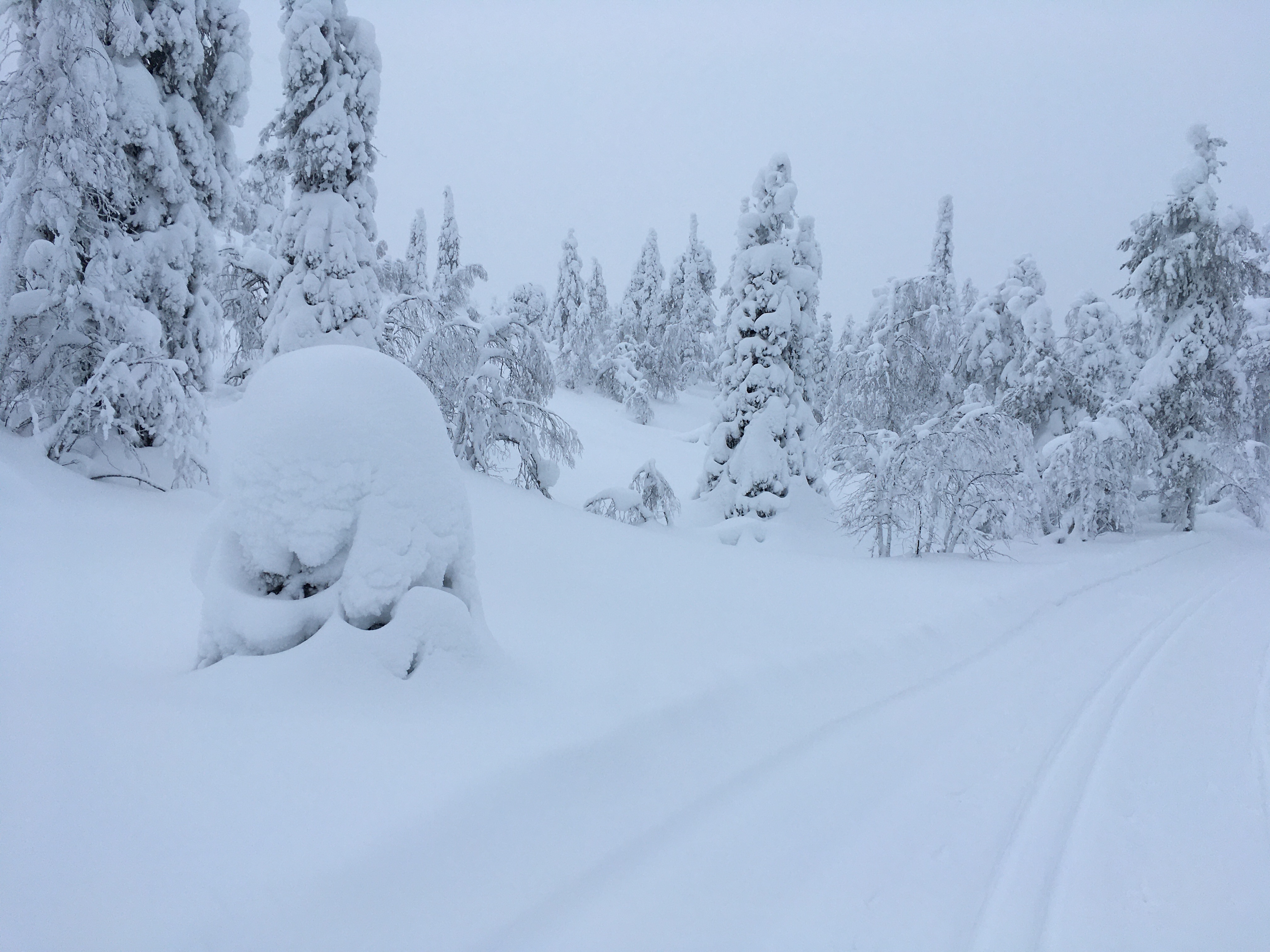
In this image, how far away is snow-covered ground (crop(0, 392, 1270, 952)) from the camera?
3135 mm

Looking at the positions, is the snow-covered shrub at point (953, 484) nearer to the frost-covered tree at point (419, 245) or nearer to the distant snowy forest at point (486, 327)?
the distant snowy forest at point (486, 327)

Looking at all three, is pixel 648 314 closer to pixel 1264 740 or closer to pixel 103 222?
pixel 103 222

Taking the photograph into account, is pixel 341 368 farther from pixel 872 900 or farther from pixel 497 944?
pixel 872 900

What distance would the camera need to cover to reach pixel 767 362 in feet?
60.3

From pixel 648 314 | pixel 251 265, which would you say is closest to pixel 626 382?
pixel 648 314

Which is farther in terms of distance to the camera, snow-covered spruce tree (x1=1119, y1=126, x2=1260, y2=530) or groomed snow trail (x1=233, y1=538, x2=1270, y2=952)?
snow-covered spruce tree (x1=1119, y1=126, x2=1260, y2=530)

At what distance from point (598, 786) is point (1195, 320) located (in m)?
24.6

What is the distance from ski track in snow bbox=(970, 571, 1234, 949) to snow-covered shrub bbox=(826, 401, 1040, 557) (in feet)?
23.2

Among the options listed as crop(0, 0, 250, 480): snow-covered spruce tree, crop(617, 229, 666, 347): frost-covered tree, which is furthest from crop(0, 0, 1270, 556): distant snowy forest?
crop(617, 229, 666, 347): frost-covered tree

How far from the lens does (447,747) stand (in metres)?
4.20

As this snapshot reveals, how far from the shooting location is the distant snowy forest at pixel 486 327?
9797 mm

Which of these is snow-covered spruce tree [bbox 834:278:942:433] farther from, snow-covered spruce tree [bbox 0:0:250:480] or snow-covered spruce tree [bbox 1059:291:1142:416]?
snow-covered spruce tree [bbox 0:0:250:480]

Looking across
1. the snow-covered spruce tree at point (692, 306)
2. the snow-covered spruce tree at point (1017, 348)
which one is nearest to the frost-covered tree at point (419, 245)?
the snow-covered spruce tree at point (692, 306)

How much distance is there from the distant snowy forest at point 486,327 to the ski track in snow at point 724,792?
8.24m
